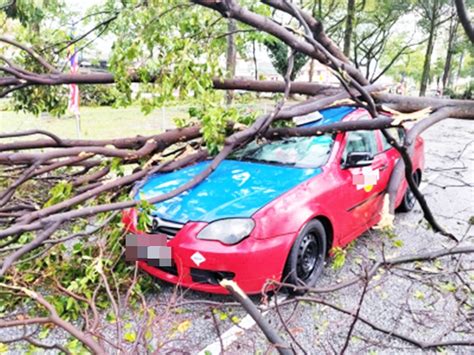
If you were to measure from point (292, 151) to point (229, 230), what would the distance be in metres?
1.36

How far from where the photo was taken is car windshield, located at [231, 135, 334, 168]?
3.68 m

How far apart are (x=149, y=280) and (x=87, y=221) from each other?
30.1 inches

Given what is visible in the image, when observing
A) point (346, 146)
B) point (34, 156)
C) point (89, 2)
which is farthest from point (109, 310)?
point (89, 2)

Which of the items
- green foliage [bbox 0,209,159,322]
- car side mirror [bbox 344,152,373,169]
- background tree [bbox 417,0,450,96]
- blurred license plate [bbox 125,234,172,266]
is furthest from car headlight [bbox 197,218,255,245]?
background tree [bbox 417,0,450,96]

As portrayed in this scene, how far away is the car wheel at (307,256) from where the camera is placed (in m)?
3.04

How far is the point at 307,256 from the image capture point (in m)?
3.28

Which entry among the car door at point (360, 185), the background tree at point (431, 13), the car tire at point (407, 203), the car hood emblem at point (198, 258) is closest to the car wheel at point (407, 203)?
the car tire at point (407, 203)

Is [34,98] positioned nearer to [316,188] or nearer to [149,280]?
[149,280]

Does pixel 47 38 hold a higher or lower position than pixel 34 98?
higher

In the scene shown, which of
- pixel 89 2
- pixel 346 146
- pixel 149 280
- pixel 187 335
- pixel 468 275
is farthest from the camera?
pixel 89 2

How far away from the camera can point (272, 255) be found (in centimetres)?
289

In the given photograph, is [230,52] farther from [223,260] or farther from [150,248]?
[223,260]

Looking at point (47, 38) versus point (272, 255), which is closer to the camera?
point (272, 255)

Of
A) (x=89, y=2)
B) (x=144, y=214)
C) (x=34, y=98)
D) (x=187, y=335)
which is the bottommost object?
(x=187, y=335)
